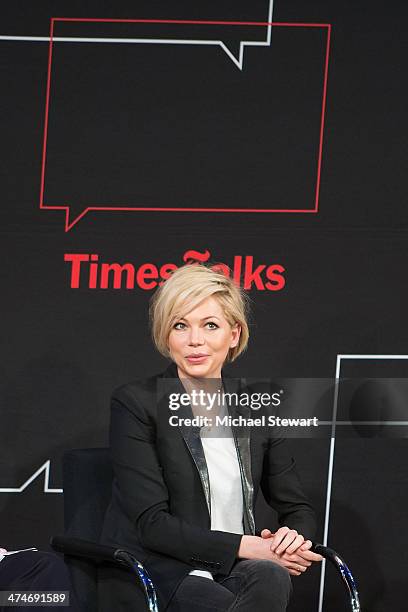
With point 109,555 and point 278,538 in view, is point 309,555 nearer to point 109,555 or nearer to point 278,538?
point 278,538

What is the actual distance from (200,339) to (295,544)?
2.17ft

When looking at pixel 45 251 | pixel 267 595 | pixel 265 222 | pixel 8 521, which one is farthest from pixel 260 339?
pixel 267 595

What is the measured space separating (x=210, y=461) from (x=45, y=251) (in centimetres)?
138

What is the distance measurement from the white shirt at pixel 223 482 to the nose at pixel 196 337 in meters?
0.26

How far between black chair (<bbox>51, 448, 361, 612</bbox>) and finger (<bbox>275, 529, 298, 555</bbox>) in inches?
3.4

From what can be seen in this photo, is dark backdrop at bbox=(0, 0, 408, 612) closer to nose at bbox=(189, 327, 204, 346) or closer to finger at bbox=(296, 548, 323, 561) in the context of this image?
nose at bbox=(189, 327, 204, 346)

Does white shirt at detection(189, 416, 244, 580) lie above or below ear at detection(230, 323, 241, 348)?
below

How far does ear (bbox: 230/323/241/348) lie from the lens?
10.7 ft

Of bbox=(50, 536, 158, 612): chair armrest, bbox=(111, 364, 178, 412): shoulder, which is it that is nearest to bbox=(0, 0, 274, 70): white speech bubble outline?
bbox=(111, 364, 178, 412): shoulder

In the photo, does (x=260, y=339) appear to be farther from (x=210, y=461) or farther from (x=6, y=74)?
(x=6, y=74)

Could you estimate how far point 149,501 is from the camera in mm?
2973

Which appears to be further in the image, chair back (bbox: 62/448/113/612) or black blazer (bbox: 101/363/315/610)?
chair back (bbox: 62/448/113/612)

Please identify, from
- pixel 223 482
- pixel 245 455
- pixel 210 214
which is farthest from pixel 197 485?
pixel 210 214

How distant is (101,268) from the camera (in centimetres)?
412
